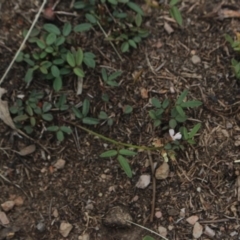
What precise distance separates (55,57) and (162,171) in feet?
2.31

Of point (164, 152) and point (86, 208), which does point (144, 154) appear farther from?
point (86, 208)

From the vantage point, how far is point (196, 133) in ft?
7.98

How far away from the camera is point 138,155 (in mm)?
2416

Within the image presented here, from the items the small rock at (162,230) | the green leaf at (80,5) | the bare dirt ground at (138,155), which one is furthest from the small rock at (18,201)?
the green leaf at (80,5)

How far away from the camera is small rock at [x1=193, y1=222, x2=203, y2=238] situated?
2324 mm

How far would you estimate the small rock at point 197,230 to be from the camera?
7.63 feet

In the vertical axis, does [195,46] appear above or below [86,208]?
above

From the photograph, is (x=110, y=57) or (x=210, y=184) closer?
(x=210, y=184)

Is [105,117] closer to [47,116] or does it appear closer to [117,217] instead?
[47,116]

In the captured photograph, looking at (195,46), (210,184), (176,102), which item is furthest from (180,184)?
(195,46)

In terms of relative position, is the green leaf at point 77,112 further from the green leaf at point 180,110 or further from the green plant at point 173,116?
the green leaf at point 180,110

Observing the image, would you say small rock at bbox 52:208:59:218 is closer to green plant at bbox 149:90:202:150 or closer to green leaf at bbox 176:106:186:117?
green plant at bbox 149:90:202:150

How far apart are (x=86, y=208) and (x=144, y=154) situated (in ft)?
1.13

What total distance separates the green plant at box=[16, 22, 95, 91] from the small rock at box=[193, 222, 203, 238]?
2.67 feet
